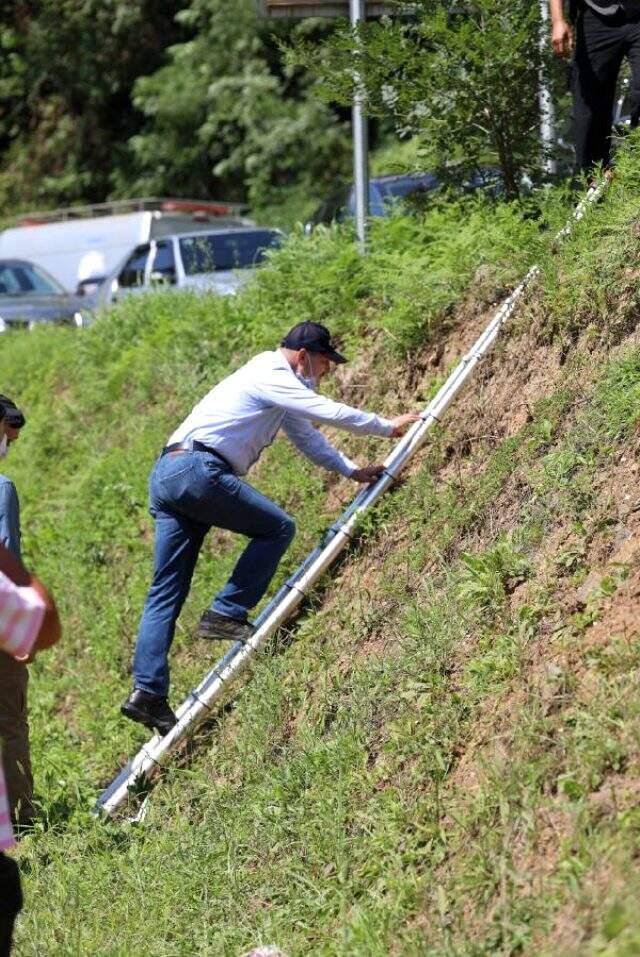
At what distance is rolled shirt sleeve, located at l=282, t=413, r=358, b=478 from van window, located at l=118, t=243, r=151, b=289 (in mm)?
12092

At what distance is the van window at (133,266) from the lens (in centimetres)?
2014

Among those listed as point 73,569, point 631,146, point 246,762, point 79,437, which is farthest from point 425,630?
point 79,437

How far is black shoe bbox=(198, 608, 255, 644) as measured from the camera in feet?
26.5

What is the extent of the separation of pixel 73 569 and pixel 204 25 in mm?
23424

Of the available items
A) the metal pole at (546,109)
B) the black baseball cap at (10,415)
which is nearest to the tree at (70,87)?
the metal pole at (546,109)

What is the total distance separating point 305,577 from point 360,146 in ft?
17.2

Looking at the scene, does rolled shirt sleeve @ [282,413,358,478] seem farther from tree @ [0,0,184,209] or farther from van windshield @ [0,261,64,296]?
tree @ [0,0,184,209]

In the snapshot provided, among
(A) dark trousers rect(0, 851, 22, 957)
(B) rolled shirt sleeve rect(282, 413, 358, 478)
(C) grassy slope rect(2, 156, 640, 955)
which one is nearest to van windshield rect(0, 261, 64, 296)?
(C) grassy slope rect(2, 156, 640, 955)

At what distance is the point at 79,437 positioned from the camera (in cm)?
1338

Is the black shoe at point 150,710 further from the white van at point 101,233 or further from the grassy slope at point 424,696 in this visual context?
the white van at point 101,233

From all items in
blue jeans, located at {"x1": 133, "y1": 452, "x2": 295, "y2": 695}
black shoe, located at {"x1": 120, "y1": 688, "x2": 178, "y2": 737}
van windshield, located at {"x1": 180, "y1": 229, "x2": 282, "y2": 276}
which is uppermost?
blue jeans, located at {"x1": 133, "y1": 452, "x2": 295, "y2": 695}

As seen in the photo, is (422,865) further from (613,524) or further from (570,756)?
(613,524)

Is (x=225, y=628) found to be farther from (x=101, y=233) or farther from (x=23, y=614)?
(x=101, y=233)

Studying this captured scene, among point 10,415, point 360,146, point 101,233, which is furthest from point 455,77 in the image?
point 101,233
